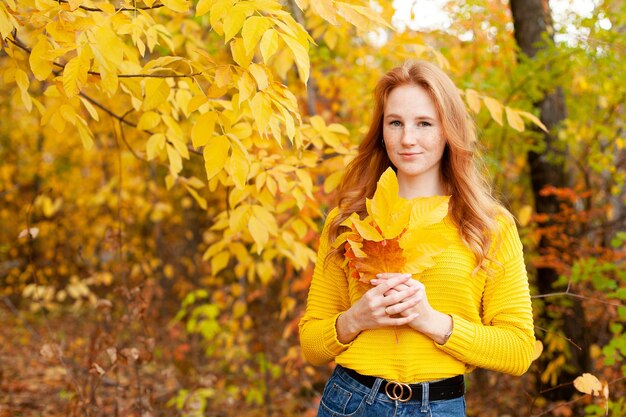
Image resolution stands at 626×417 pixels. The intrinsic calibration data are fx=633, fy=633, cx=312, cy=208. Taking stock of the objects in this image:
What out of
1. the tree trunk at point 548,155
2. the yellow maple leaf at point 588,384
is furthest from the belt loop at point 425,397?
the tree trunk at point 548,155

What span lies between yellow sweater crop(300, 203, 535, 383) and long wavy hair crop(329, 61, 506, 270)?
1.7 inches

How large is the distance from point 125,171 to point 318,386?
4215 mm

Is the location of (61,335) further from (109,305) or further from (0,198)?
(109,305)

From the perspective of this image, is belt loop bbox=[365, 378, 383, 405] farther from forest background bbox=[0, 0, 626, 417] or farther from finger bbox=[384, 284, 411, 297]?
forest background bbox=[0, 0, 626, 417]

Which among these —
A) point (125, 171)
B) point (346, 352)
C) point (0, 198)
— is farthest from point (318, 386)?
point (0, 198)

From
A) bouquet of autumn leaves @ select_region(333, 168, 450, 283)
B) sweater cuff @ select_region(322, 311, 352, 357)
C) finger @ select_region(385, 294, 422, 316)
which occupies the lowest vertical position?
sweater cuff @ select_region(322, 311, 352, 357)

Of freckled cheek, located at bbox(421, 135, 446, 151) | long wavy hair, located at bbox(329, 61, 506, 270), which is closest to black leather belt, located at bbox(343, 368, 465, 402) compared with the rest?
long wavy hair, located at bbox(329, 61, 506, 270)

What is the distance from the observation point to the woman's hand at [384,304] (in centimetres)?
168

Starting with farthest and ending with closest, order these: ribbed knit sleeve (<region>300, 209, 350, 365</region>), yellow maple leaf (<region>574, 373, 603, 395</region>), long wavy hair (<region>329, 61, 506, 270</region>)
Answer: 1. yellow maple leaf (<region>574, 373, 603, 395</region>)
2. ribbed knit sleeve (<region>300, 209, 350, 365</region>)
3. long wavy hair (<region>329, 61, 506, 270</region>)

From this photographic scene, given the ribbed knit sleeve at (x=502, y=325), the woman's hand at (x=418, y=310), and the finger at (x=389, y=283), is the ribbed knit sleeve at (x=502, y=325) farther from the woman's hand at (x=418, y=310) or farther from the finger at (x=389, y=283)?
the finger at (x=389, y=283)

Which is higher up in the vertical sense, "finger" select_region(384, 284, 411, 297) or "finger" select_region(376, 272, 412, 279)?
"finger" select_region(376, 272, 412, 279)

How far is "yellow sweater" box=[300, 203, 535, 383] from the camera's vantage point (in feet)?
5.89

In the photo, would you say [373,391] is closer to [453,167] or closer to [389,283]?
[389,283]

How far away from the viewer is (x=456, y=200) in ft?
6.58
